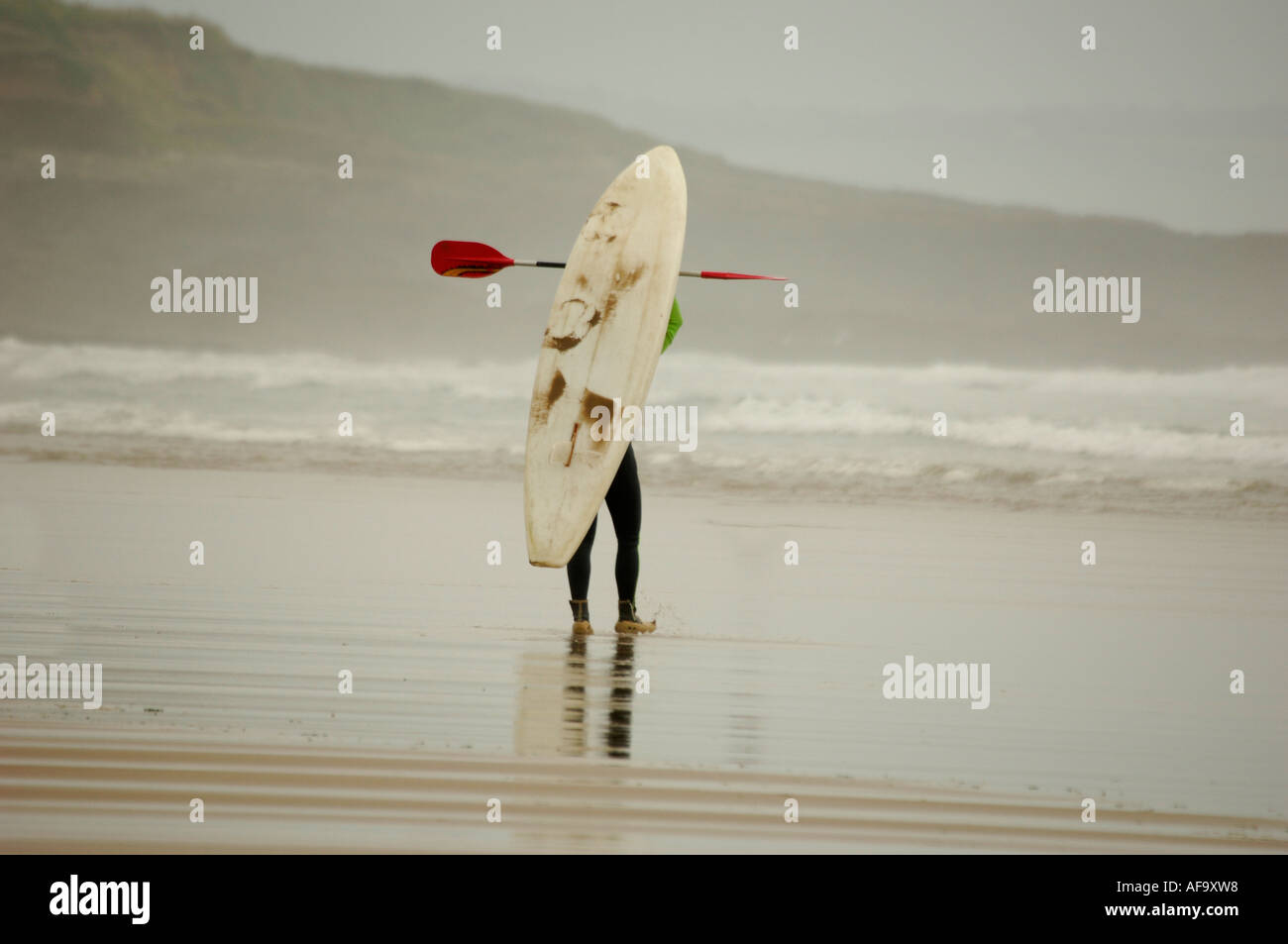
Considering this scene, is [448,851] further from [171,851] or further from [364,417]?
[364,417]

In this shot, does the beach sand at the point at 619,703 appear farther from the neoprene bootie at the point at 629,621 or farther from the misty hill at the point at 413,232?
the misty hill at the point at 413,232

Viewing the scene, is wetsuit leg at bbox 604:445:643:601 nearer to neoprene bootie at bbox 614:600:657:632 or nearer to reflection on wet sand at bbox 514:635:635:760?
neoprene bootie at bbox 614:600:657:632

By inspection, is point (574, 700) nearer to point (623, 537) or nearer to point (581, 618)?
point (581, 618)

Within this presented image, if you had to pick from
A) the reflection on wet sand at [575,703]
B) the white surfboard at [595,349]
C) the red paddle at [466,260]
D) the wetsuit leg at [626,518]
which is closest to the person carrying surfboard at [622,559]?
the wetsuit leg at [626,518]

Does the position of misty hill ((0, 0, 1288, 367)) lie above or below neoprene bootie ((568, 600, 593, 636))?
above

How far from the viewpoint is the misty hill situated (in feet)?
70.1

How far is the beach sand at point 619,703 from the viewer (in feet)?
10.1

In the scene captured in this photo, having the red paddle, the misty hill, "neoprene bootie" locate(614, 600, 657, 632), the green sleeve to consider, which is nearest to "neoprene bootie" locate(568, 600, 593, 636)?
"neoprene bootie" locate(614, 600, 657, 632)

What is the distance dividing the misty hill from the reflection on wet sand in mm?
16400

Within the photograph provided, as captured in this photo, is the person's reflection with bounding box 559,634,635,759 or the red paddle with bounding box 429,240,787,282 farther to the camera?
the red paddle with bounding box 429,240,787,282

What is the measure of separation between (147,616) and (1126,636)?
14.2ft

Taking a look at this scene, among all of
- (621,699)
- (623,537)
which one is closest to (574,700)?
(621,699)

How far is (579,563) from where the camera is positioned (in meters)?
5.87

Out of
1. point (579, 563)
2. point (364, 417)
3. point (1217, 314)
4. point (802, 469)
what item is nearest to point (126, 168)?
point (364, 417)
